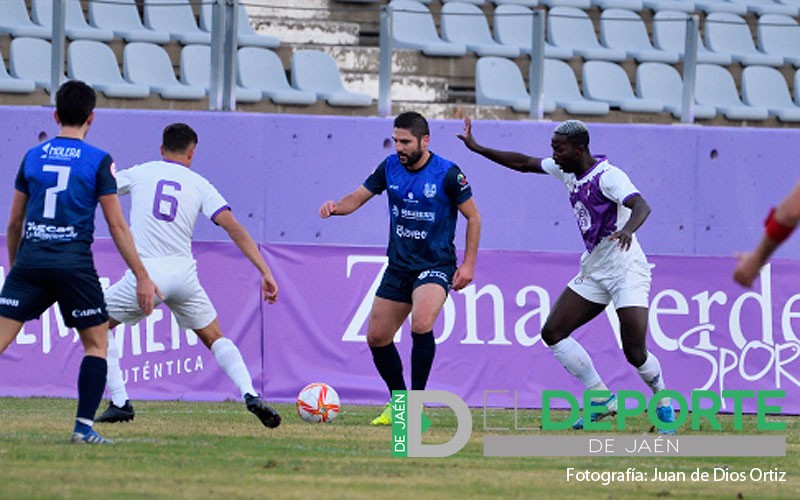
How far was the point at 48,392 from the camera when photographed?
1376 cm

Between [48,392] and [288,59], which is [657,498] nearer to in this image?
[48,392]

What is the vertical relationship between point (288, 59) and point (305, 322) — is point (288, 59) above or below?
above

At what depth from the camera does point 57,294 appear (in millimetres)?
9078

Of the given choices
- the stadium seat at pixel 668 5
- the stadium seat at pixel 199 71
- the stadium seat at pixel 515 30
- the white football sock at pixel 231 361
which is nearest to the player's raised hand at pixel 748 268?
the white football sock at pixel 231 361

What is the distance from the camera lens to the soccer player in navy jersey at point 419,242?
444 inches

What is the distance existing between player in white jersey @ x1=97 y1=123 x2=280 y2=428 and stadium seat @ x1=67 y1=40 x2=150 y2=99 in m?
5.07

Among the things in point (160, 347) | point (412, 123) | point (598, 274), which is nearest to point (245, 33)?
point (160, 347)

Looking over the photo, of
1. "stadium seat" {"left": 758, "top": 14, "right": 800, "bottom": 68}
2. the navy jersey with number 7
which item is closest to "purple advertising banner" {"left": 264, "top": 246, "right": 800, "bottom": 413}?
"stadium seat" {"left": 758, "top": 14, "right": 800, "bottom": 68}

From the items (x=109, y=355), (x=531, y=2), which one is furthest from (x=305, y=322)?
(x=531, y=2)

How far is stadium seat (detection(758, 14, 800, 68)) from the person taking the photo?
1830 centimetres

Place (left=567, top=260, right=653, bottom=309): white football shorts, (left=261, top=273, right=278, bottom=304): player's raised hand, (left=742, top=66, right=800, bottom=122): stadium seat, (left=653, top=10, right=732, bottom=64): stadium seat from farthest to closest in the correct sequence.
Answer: (left=653, top=10, right=732, bottom=64): stadium seat, (left=742, top=66, right=800, bottom=122): stadium seat, (left=567, top=260, right=653, bottom=309): white football shorts, (left=261, top=273, right=278, bottom=304): player's raised hand

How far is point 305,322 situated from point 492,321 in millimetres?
1677

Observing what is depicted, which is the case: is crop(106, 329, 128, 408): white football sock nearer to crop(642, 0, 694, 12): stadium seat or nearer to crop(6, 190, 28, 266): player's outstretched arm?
crop(6, 190, 28, 266): player's outstretched arm

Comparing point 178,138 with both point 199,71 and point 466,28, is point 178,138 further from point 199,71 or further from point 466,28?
point 466,28
